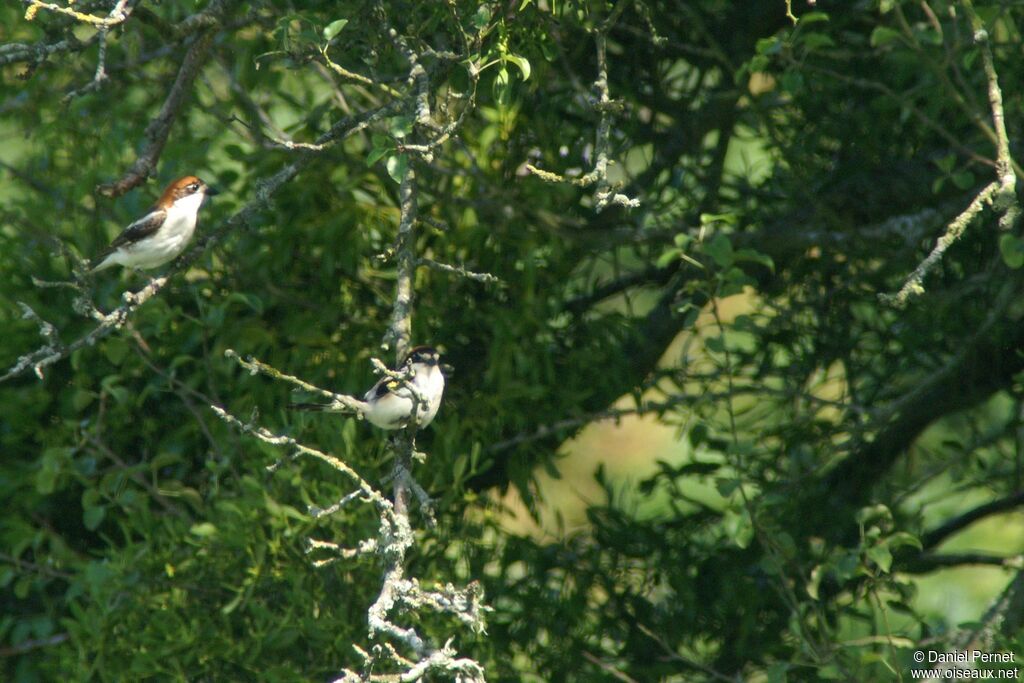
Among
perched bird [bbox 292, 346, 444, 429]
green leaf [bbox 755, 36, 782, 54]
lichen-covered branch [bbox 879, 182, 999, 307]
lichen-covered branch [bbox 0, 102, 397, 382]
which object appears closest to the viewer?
lichen-covered branch [bbox 879, 182, 999, 307]

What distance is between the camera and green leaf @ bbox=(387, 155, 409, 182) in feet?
7.14

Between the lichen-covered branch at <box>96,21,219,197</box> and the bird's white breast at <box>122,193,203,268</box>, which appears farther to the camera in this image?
the bird's white breast at <box>122,193,203,268</box>

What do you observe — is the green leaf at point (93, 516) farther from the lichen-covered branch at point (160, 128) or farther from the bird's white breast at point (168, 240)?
the lichen-covered branch at point (160, 128)

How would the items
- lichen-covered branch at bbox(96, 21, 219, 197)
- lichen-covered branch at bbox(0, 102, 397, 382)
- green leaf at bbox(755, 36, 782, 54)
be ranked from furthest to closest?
1. green leaf at bbox(755, 36, 782, 54)
2. lichen-covered branch at bbox(96, 21, 219, 197)
3. lichen-covered branch at bbox(0, 102, 397, 382)

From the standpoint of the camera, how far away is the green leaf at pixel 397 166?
218 cm

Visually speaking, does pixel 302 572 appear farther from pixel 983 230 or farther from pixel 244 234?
pixel 983 230

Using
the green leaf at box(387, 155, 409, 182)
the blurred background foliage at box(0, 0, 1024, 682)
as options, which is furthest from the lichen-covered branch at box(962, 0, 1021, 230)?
the green leaf at box(387, 155, 409, 182)

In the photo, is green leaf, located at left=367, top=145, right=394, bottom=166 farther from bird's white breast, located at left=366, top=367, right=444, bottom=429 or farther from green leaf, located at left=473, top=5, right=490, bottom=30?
bird's white breast, located at left=366, top=367, right=444, bottom=429

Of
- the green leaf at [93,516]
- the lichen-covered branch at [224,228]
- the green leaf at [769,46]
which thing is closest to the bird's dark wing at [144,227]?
the lichen-covered branch at [224,228]

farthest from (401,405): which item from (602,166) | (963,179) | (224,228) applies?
(963,179)

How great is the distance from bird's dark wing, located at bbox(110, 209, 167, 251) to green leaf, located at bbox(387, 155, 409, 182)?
42.8 inches

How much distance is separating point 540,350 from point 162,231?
3.40 feet

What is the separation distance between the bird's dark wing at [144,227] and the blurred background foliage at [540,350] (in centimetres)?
19

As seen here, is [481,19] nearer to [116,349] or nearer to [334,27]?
[334,27]
